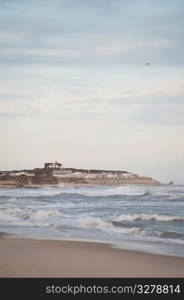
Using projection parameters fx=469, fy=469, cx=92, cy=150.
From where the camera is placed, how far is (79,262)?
4.54 m

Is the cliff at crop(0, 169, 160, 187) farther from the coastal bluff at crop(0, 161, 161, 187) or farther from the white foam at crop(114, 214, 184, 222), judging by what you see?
the white foam at crop(114, 214, 184, 222)

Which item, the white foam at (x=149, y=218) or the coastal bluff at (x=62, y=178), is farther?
the coastal bluff at (x=62, y=178)

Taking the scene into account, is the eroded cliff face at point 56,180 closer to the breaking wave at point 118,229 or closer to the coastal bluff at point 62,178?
the coastal bluff at point 62,178

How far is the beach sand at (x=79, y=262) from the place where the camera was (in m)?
4.04

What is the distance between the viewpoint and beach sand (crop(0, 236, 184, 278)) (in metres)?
4.04

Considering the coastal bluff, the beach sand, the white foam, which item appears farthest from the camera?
the coastal bluff

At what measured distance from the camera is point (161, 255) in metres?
5.10

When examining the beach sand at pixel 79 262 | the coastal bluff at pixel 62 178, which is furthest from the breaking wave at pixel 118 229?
the coastal bluff at pixel 62 178

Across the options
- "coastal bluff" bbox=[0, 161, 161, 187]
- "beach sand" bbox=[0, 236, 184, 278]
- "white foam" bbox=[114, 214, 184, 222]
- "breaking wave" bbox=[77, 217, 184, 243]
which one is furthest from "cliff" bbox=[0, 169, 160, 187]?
→ "beach sand" bbox=[0, 236, 184, 278]

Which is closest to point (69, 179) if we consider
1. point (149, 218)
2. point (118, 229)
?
point (149, 218)

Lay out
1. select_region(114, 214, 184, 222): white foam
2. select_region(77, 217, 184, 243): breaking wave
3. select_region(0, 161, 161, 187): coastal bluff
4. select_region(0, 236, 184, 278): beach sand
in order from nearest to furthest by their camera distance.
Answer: select_region(0, 236, 184, 278): beach sand → select_region(77, 217, 184, 243): breaking wave → select_region(114, 214, 184, 222): white foam → select_region(0, 161, 161, 187): coastal bluff

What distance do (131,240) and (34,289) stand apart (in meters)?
3.19

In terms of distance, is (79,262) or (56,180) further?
(56,180)

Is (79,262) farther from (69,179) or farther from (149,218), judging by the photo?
(69,179)
